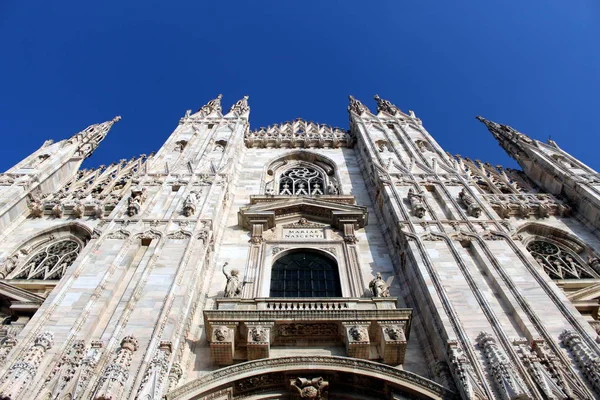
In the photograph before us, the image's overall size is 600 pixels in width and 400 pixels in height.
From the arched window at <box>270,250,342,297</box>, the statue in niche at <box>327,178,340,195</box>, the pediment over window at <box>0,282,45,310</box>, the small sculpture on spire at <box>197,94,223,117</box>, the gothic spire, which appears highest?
the small sculpture on spire at <box>197,94,223,117</box>

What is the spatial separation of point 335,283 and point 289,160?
1063 cm

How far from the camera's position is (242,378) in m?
9.41

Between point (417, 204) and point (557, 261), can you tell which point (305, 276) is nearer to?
point (417, 204)

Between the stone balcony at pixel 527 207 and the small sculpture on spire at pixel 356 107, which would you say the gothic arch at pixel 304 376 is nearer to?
the stone balcony at pixel 527 207

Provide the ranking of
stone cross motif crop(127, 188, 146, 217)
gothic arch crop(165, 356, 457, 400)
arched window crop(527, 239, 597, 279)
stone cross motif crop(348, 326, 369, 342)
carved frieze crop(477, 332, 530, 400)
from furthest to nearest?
stone cross motif crop(127, 188, 146, 217) → arched window crop(527, 239, 597, 279) → stone cross motif crop(348, 326, 369, 342) → gothic arch crop(165, 356, 457, 400) → carved frieze crop(477, 332, 530, 400)

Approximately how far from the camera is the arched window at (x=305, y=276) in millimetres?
13156

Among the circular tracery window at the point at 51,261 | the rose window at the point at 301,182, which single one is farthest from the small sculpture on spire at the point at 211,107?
the circular tracery window at the point at 51,261

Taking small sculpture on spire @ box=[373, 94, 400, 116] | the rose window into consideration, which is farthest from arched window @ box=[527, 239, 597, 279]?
small sculpture on spire @ box=[373, 94, 400, 116]

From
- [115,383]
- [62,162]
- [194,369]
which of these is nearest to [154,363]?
[115,383]

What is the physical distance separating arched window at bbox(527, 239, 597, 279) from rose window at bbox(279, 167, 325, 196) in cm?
864

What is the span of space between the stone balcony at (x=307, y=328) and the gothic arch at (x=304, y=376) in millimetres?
755

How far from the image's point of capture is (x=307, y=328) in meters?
10.9

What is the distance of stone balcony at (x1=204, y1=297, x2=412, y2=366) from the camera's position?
10.3 m

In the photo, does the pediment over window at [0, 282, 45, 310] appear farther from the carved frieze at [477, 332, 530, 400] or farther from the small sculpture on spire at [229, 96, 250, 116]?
the small sculpture on spire at [229, 96, 250, 116]
